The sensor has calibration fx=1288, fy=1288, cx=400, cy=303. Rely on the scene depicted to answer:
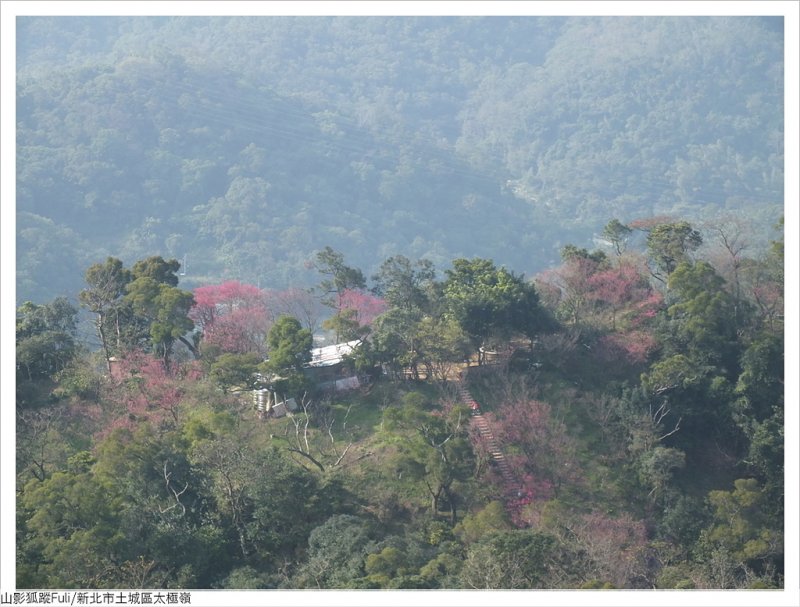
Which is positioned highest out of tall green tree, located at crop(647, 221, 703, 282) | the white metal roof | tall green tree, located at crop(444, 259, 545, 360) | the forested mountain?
the forested mountain

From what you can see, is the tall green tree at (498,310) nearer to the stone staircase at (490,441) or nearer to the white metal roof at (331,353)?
the stone staircase at (490,441)

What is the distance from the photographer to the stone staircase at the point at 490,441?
2528 centimetres

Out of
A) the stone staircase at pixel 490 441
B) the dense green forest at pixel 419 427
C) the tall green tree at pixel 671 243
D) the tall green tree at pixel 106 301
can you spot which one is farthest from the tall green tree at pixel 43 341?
the tall green tree at pixel 671 243

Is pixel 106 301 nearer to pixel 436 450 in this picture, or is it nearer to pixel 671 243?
pixel 436 450

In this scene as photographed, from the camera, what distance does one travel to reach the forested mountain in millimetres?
68125

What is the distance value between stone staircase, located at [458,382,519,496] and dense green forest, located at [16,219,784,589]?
0.05 m

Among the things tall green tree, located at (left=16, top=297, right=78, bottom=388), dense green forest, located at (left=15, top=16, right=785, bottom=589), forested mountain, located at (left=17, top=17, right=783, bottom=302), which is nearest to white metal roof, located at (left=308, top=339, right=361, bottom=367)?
dense green forest, located at (left=15, top=16, right=785, bottom=589)

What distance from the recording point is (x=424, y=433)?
24.9 m

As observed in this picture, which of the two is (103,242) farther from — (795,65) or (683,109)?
(795,65)

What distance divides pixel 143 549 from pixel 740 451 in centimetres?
1254

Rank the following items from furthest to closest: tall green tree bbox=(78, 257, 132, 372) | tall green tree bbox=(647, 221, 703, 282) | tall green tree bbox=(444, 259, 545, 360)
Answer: tall green tree bbox=(647, 221, 703, 282)
tall green tree bbox=(78, 257, 132, 372)
tall green tree bbox=(444, 259, 545, 360)

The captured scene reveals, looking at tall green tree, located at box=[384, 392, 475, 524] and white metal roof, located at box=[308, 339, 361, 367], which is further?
white metal roof, located at box=[308, 339, 361, 367]

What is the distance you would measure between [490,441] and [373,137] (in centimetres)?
5544

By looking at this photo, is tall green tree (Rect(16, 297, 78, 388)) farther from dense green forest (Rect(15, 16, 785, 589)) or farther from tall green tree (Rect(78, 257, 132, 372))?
tall green tree (Rect(78, 257, 132, 372))
